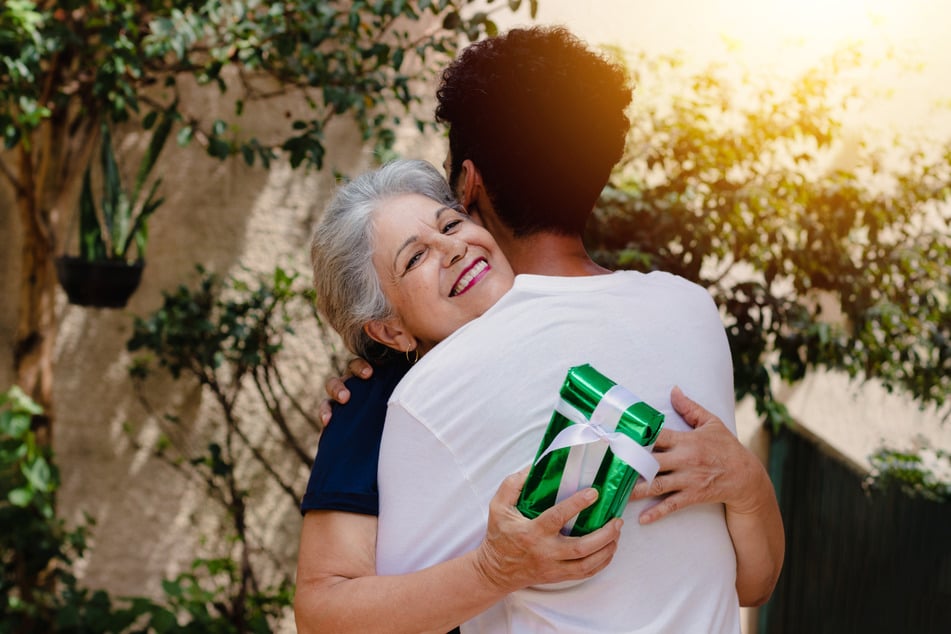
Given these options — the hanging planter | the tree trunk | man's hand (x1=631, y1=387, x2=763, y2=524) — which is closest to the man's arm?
man's hand (x1=631, y1=387, x2=763, y2=524)

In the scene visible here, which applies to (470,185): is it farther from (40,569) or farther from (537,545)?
(40,569)

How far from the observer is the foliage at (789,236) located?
10.1ft

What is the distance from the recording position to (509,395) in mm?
1303

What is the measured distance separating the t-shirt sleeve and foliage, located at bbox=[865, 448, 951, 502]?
255 centimetres

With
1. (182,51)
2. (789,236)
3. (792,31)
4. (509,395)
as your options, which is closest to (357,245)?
(509,395)

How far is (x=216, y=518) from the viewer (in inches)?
171

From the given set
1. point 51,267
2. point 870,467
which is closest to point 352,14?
point 51,267

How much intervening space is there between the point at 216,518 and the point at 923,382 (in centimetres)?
290

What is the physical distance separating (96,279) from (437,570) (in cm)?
281

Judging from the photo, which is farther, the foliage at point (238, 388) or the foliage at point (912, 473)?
the foliage at point (238, 388)

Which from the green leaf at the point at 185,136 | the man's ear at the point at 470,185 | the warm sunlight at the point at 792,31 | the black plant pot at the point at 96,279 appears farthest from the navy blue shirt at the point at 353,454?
the warm sunlight at the point at 792,31

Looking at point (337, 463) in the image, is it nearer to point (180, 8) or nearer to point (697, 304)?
point (697, 304)

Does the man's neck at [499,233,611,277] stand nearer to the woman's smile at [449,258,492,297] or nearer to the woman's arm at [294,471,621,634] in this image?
the woman's smile at [449,258,492,297]

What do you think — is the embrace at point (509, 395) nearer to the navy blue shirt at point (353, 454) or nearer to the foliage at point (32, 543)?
the navy blue shirt at point (353, 454)
